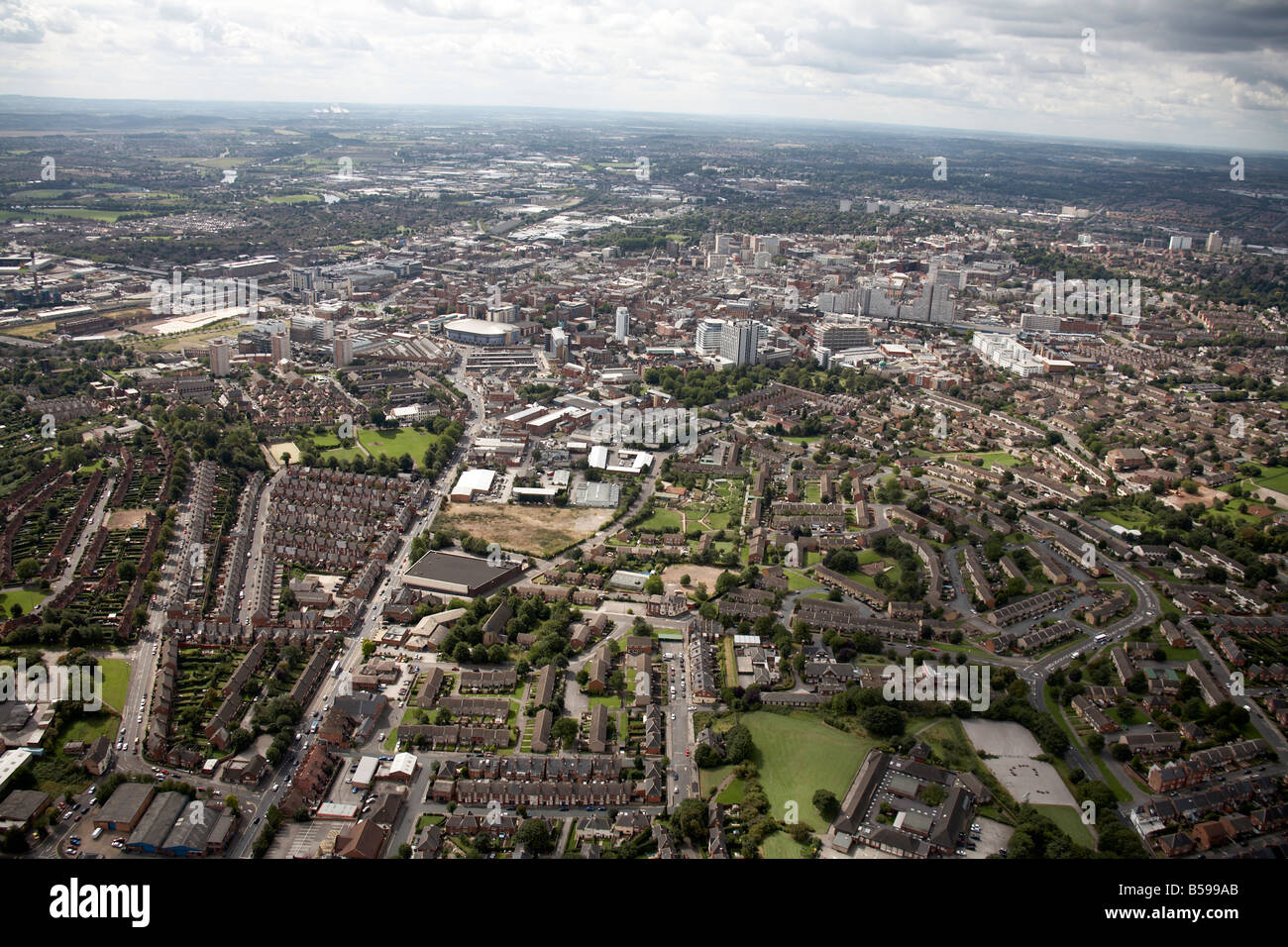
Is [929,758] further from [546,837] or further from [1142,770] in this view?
[546,837]

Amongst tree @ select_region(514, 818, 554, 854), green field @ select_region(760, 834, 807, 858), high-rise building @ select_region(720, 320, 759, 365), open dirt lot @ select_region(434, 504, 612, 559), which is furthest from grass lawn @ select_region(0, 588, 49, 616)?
high-rise building @ select_region(720, 320, 759, 365)

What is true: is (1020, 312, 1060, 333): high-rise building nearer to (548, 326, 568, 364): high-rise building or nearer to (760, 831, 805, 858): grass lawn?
(548, 326, 568, 364): high-rise building

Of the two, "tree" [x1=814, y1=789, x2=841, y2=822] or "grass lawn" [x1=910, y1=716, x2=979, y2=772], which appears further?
"grass lawn" [x1=910, y1=716, x2=979, y2=772]

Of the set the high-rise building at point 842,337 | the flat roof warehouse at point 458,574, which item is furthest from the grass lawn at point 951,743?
the high-rise building at point 842,337

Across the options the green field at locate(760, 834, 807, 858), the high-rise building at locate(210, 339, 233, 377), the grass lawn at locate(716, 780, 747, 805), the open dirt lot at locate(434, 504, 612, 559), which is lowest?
the green field at locate(760, 834, 807, 858)

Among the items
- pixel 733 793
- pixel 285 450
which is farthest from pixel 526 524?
pixel 733 793

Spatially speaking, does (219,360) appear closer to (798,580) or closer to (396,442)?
(396,442)
